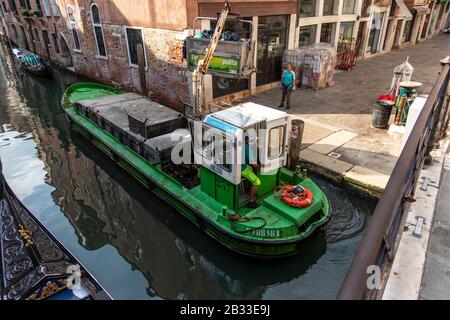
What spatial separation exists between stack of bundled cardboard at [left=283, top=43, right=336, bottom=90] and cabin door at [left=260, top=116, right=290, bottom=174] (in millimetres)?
9973

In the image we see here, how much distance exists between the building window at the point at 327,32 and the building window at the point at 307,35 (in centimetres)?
101

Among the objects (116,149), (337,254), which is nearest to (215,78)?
(116,149)

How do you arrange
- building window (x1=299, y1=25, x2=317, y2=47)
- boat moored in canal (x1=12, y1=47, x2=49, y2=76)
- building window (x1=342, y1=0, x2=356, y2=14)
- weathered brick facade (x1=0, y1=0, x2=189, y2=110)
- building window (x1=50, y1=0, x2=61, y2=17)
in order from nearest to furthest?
1. weathered brick facade (x1=0, y1=0, x2=189, y2=110)
2. building window (x1=299, y1=25, x2=317, y2=47)
3. building window (x1=342, y1=0, x2=356, y2=14)
4. boat moored in canal (x1=12, y1=47, x2=49, y2=76)
5. building window (x1=50, y1=0, x2=61, y2=17)

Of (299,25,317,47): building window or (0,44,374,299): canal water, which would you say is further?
(299,25,317,47): building window

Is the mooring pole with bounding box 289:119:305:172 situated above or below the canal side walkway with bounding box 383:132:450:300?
below

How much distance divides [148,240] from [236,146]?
3.42m

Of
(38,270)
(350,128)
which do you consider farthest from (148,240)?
(350,128)

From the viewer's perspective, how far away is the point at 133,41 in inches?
617

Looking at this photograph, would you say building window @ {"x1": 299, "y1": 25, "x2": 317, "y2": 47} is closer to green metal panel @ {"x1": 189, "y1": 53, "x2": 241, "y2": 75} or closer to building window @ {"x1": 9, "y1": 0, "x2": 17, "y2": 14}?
green metal panel @ {"x1": 189, "y1": 53, "x2": 241, "y2": 75}

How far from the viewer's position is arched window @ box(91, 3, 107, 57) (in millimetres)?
17781

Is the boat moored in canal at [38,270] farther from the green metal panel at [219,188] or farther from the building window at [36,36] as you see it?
the building window at [36,36]

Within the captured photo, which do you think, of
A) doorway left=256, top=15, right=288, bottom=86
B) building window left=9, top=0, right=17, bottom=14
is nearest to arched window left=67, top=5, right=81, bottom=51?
doorway left=256, top=15, right=288, bottom=86
